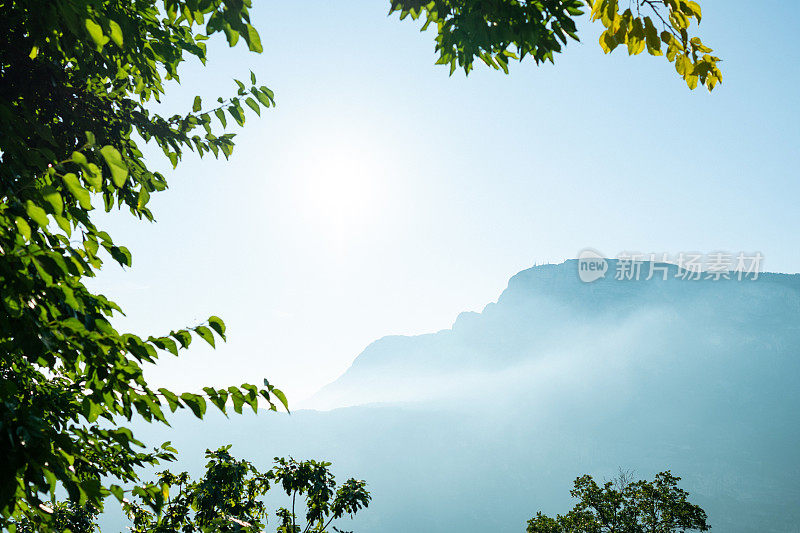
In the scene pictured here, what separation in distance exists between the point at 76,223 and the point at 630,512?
35.1 metres

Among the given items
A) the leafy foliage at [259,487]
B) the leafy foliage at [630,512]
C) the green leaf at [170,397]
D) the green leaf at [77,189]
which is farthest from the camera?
the leafy foliage at [630,512]

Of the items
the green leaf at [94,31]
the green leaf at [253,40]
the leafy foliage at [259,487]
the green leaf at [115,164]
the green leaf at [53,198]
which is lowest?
the leafy foliage at [259,487]

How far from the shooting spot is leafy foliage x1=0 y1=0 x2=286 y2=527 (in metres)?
1.64

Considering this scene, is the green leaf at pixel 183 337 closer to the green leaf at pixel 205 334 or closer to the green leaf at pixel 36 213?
the green leaf at pixel 205 334

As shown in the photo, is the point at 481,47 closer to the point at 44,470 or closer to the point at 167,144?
the point at 167,144

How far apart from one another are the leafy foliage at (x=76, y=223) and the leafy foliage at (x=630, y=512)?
95.9 ft

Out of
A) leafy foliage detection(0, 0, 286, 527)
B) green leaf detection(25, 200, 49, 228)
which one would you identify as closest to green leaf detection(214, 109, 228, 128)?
leafy foliage detection(0, 0, 286, 527)

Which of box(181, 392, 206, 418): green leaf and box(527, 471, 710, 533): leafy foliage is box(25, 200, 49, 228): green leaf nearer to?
box(181, 392, 206, 418): green leaf

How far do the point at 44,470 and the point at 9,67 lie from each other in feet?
10.8

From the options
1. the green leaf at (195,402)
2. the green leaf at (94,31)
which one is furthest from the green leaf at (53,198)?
the green leaf at (195,402)

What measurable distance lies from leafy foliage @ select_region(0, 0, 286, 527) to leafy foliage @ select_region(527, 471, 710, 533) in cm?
2923

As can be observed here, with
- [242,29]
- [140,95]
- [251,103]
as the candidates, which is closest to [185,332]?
[242,29]

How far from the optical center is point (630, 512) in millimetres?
28031

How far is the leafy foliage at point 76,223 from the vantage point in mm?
1641
